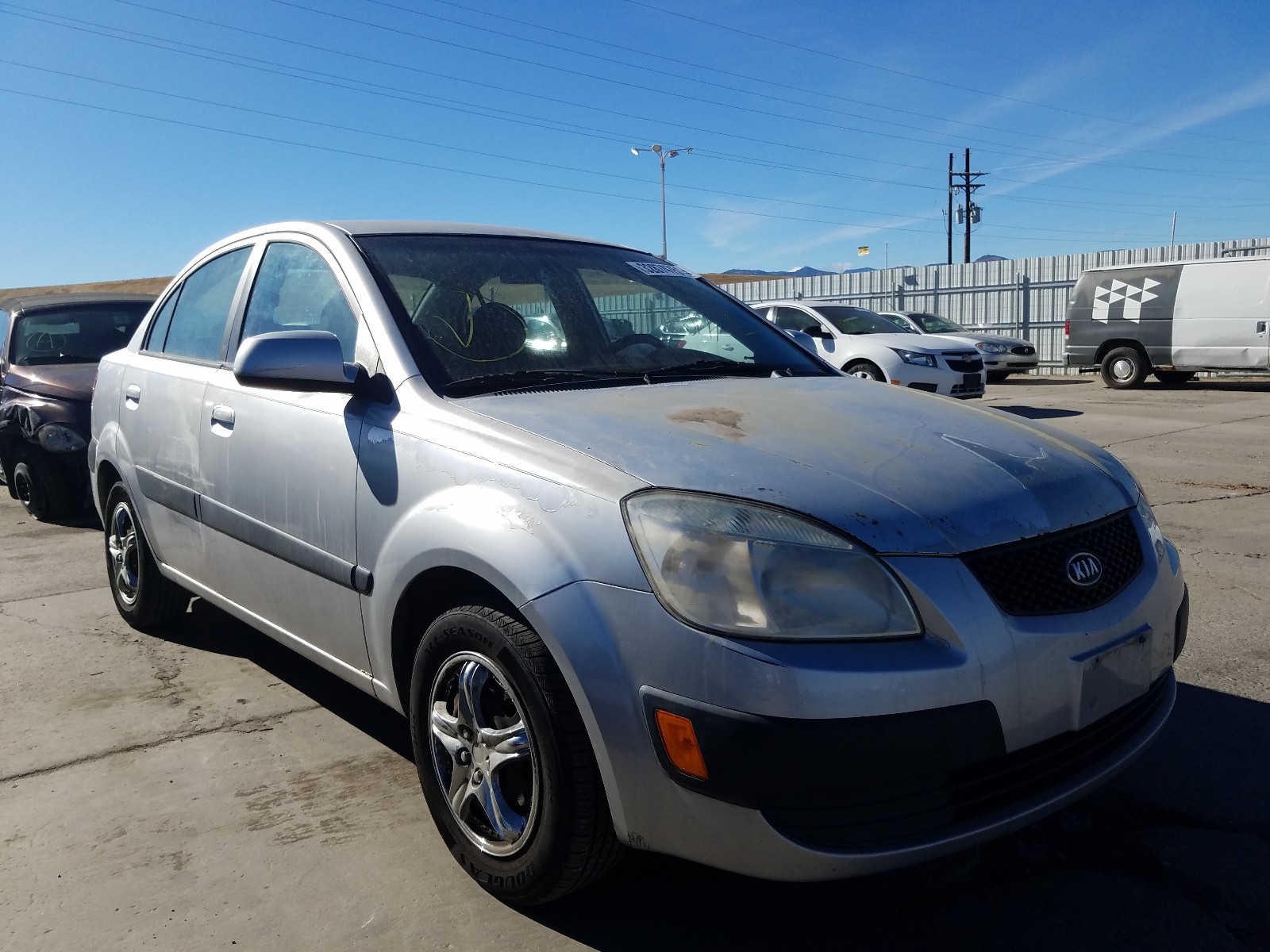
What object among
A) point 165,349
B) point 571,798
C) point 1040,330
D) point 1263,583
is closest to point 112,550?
point 165,349

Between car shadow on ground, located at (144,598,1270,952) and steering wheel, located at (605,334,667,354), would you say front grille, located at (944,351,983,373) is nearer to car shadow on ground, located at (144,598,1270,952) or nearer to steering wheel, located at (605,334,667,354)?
steering wheel, located at (605,334,667,354)

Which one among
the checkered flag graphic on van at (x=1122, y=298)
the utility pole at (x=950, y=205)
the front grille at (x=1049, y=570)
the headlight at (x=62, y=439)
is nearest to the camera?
the front grille at (x=1049, y=570)

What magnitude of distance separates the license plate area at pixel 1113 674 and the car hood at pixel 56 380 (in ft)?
22.1

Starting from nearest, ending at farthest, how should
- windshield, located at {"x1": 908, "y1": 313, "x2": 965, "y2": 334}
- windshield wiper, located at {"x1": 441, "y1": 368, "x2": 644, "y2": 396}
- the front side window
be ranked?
1. windshield wiper, located at {"x1": 441, "y1": 368, "x2": 644, "y2": 396}
2. the front side window
3. windshield, located at {"x1": 908, "y1": 313, "x2": 965, "y2": 334}

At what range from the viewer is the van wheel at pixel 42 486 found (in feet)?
23.7

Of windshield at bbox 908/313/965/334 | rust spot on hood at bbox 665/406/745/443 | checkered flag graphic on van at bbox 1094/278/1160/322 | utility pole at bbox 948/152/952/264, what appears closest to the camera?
rust spot on hood at bbox 665/406/745/443

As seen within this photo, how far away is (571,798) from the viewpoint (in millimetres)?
2102

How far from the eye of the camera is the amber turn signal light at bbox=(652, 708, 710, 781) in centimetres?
190

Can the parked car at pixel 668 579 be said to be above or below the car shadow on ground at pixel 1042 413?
above

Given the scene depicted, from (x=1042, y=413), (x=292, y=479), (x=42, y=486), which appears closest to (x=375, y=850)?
(x=292, y=479)

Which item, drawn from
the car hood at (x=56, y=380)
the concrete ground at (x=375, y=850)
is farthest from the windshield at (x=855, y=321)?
the concrete ground at (x=375, y=850)

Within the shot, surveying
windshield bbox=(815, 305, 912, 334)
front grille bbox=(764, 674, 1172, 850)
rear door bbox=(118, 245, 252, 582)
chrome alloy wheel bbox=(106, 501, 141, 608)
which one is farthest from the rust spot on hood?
windshield bbox=(815, 305, 912, 334)

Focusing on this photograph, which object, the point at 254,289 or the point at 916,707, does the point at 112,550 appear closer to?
the point at 254,289

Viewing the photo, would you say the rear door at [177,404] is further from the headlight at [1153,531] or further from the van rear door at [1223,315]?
the van rear door at [1223,315]
